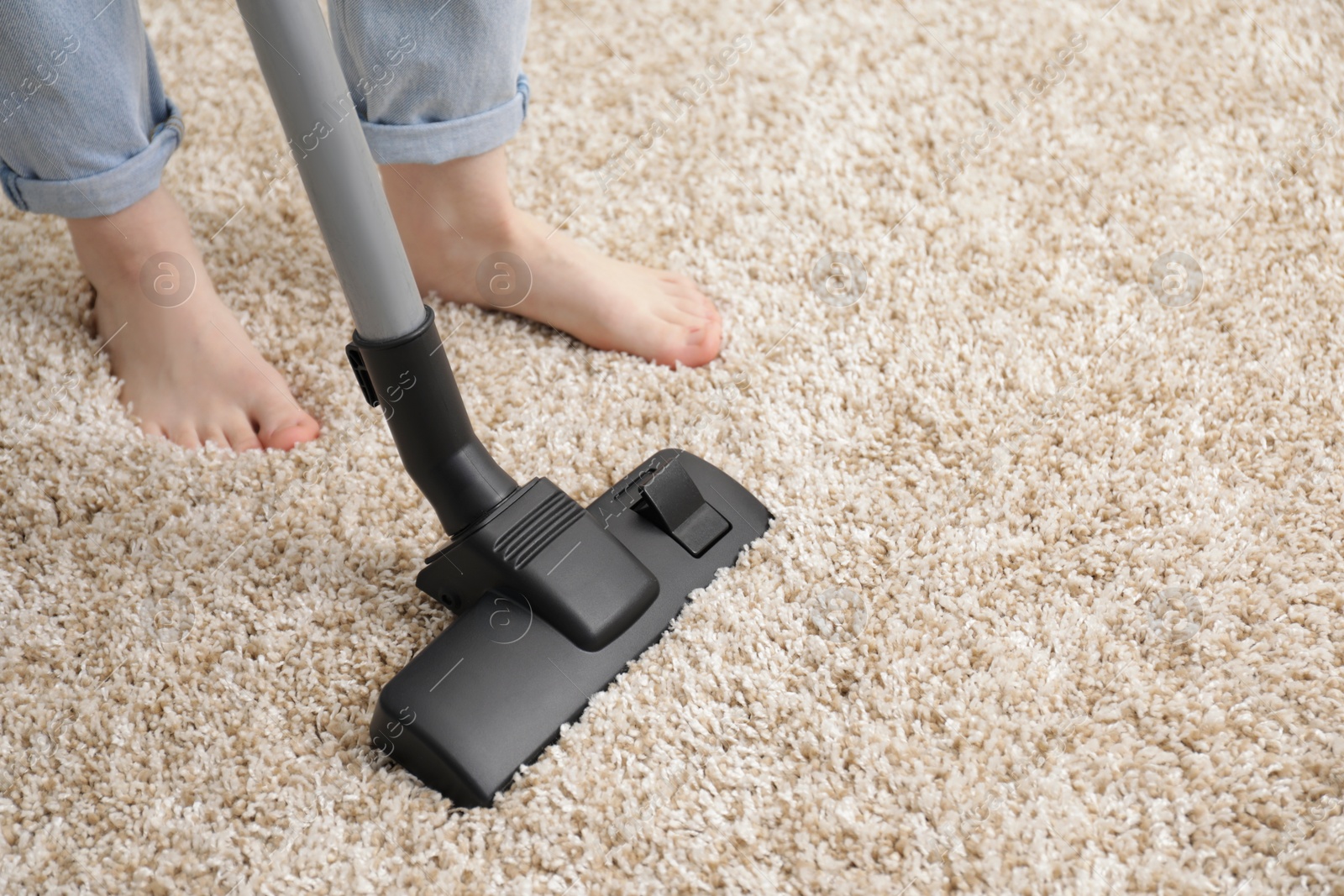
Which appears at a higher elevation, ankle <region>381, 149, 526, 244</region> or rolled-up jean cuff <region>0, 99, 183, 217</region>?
rolled-up jean cuff <region>0, 99, 183, 217</region>

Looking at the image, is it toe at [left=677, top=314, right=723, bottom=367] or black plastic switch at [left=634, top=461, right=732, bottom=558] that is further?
toe at [left=677, top=314, right=723, bottom=367]

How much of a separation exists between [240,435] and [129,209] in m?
0.22

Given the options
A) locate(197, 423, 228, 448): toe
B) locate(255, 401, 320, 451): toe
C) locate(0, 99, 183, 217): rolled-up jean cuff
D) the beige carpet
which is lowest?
the beige carpet

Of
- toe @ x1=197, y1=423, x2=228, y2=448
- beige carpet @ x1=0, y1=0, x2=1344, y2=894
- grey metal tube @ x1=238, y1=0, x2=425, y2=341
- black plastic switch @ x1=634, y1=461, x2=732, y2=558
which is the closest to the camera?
grey metal tube @ x1=238, y1=0, x2=425, y2=341

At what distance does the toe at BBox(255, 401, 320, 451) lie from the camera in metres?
0.90

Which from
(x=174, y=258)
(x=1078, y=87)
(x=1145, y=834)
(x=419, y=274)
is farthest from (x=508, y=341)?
(x=1078, y=87)

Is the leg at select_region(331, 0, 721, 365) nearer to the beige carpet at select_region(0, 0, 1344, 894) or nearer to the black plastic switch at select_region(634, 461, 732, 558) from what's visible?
the beige carpet at select_region(0, 0, 1344, 894)

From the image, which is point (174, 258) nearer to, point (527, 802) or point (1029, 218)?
A: point (527, 802)

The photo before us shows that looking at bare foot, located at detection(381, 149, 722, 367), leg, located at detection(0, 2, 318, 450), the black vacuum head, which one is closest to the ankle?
bare foot, located at detection(381, 149, 722, 367)

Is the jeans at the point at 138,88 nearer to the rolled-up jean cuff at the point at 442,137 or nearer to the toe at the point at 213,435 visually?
the rolled-up jean cuff at the point at 442,137

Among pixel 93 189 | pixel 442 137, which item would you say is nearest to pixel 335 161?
pixel 442 137

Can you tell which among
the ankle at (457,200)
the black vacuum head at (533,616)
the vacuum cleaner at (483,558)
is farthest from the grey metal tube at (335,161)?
the ankle at (457,200)

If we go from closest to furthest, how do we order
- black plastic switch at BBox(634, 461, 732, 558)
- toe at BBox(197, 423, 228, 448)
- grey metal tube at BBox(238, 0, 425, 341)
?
grey metal tube at BBox(238, 0, 425, 341) < black plastic switch at BBox(634, 461, 732, 558) < toe at BBox(197, 423, 228, 448)

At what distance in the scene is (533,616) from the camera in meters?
0.70
